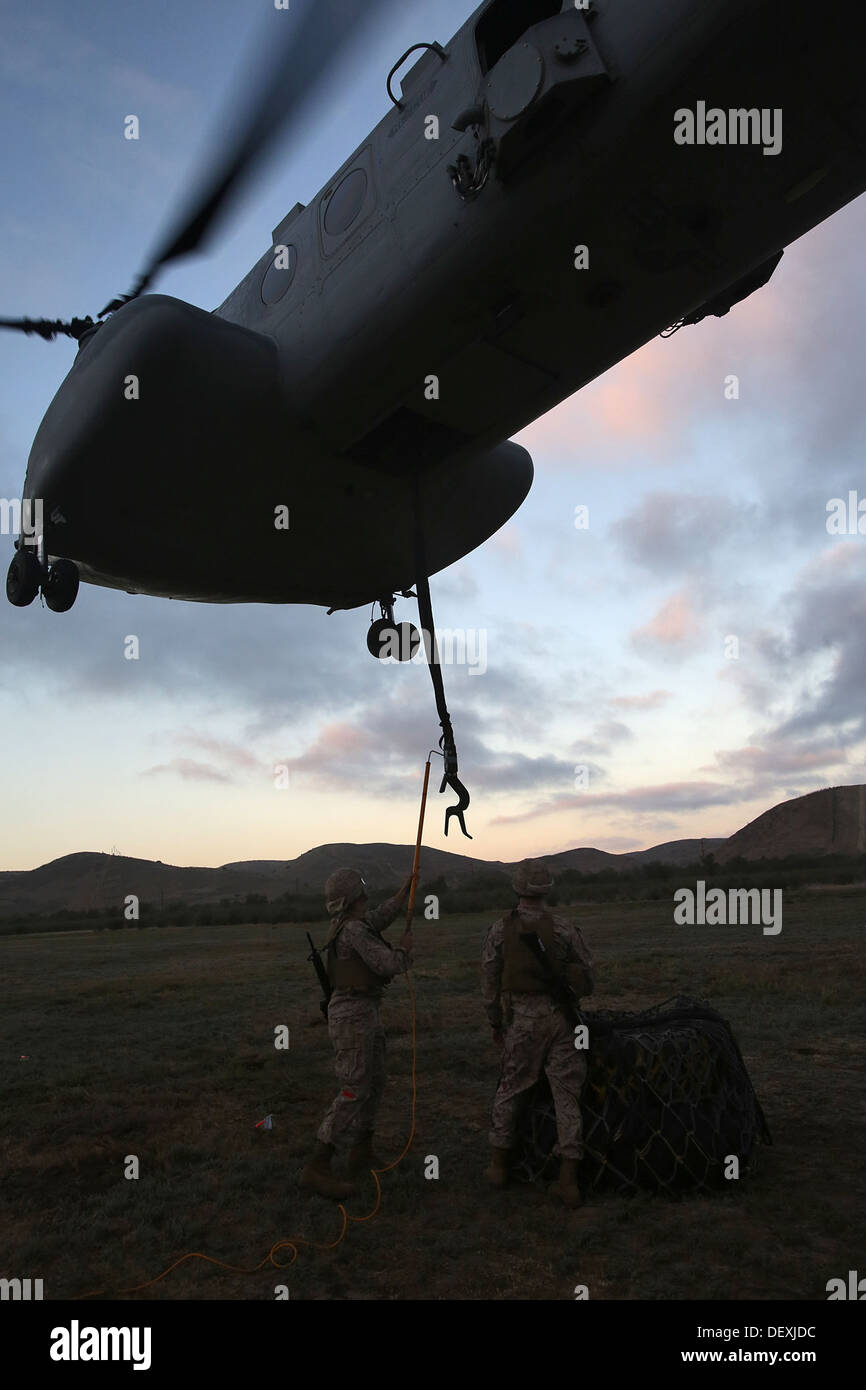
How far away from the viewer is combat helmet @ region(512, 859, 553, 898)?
5777 millimetres

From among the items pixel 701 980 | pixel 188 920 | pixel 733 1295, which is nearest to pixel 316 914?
pixel 188 920

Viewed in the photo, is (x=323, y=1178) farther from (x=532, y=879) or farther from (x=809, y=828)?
(x=809, y=828)

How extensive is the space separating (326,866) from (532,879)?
120586mm

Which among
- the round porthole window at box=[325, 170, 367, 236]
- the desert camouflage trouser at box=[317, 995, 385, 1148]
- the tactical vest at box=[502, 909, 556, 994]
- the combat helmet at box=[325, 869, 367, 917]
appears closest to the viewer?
the tactical vest at box=[502, 909, 556, 994]

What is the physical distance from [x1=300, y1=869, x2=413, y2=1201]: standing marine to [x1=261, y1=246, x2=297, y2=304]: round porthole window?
5678 mm

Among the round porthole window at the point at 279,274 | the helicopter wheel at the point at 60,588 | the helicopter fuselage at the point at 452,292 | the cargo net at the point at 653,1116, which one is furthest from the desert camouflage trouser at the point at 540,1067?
the round porthole window at the point at 279,274

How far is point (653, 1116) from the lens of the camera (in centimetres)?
520

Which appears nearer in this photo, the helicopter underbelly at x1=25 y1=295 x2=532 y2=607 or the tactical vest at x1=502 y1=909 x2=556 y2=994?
the tactical vest at x1=502 y1=909 x2=556 y2=994

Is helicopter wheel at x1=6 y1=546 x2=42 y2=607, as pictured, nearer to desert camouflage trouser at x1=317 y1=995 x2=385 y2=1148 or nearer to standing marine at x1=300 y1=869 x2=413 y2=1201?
standing marine at x1=300 y1=869 x2=413 y2=1201

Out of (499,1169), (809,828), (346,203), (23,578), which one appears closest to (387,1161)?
(499,1169)

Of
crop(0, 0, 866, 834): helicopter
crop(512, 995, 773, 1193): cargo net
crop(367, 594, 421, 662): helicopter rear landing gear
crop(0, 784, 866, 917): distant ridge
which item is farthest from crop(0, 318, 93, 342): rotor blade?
crop(0, 784, 866, 917): distant ridge

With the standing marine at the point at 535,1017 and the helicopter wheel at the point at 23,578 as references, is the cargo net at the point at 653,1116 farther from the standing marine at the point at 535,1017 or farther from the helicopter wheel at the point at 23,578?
the helicopter wheel at the point at 23,578

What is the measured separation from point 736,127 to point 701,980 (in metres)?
11.8

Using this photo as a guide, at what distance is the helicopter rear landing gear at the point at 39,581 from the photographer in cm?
858
